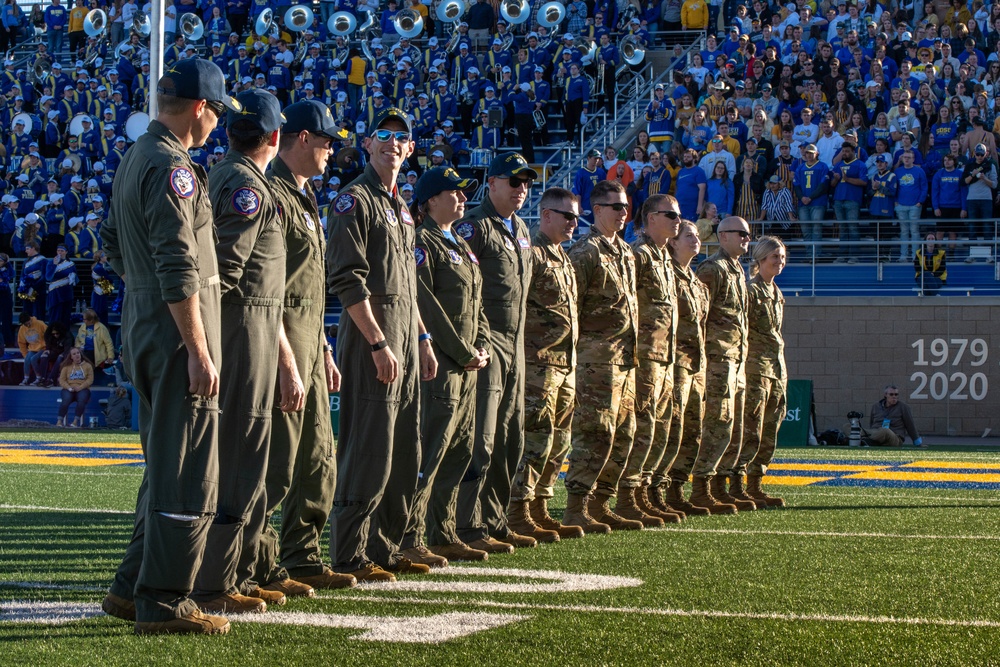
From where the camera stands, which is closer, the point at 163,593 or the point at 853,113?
the point at 163,593

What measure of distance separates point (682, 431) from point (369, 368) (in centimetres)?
363

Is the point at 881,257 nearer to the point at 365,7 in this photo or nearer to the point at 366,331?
the point at 365,7

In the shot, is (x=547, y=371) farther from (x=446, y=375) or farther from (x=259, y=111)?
(x=259, y=111)

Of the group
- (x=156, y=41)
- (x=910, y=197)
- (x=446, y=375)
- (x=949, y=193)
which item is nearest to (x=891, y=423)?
(x=910, y=197)

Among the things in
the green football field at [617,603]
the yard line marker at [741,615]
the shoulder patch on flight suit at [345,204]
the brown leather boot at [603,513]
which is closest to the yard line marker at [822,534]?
the green football field at [617,603]

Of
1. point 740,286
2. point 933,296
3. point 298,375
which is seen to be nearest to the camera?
point 298,375

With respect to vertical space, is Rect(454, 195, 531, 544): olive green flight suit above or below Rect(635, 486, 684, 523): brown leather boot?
above

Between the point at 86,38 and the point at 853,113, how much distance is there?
17689mm

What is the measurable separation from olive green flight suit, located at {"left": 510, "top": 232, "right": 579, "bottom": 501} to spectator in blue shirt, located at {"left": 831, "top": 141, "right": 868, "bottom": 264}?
12.1 m

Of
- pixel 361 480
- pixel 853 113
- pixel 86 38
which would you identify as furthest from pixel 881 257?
pixel 86 38

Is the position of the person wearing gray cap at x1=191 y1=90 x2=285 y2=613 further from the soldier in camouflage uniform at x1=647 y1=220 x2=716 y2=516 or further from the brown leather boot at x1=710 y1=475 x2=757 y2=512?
the brown leather boot at x1=710 y1=475 x2=757 y2=512

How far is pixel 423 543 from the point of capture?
617 centimetres

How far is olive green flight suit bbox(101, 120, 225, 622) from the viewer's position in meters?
4.20

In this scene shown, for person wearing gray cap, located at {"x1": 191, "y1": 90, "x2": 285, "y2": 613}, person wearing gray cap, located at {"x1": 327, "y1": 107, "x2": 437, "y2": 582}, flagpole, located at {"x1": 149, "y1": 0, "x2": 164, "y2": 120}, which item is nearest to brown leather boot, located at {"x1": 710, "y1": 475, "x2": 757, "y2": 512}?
person wearing gray cap, located at {"x1": 327, "y1": 107, "x2": 437, "y2": 582}
